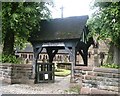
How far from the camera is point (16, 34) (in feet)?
51.2

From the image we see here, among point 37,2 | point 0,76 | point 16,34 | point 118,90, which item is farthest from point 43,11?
point 118,90

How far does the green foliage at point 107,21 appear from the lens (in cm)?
990

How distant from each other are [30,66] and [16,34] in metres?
2.23

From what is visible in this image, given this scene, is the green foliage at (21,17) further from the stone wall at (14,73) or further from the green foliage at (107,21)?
the green foliage at (107,21)

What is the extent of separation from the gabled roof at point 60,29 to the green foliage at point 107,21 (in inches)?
121

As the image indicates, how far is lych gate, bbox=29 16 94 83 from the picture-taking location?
14.4 m

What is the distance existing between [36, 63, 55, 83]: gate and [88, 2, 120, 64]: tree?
5646 mm

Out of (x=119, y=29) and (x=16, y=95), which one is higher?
(x=119, y=29)

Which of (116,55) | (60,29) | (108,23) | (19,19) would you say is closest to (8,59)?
(19,19)

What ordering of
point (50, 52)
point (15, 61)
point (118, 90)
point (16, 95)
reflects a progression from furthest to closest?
point (50, 52)
point (15, 61)
point (16, 95)
point (118, 90)

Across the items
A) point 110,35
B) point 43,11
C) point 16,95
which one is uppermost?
point 43,11

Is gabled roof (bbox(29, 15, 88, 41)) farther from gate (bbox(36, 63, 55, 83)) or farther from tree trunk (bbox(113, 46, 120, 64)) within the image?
tree trunk (bbox(113, 46, 120, 64))

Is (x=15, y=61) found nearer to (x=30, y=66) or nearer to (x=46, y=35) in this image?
(x=30, y=66)

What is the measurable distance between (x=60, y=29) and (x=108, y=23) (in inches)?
230
